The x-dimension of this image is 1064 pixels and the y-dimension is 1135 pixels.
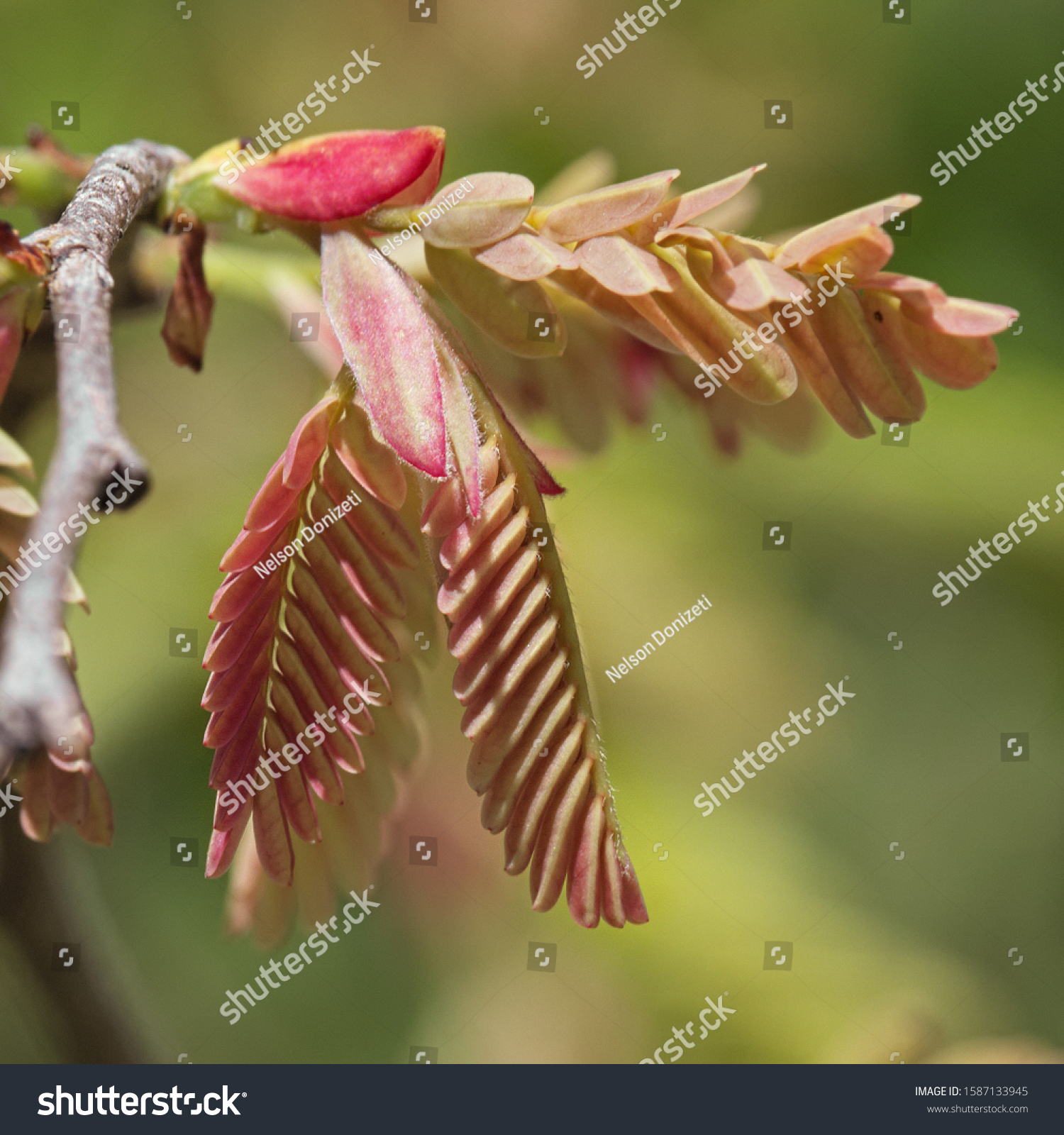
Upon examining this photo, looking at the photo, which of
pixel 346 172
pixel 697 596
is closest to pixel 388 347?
pixel 346 172

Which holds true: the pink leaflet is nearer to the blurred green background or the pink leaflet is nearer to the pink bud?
the pink bud

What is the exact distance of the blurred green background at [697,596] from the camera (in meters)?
1.83

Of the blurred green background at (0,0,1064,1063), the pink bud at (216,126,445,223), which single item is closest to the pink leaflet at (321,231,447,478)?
the pink bud at (216,126,445,223)

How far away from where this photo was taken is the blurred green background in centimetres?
183

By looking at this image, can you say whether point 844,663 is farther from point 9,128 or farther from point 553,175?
point 9,128

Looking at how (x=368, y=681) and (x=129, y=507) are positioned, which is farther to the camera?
(x=368, y=681)

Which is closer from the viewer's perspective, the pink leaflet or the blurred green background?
the pink leaflet

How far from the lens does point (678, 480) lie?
2.06 meters

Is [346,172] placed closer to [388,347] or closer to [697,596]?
[388,347]

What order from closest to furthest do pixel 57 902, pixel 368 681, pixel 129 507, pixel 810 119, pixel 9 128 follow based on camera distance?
1. pixel 129 507
2. pixel 368 681
3. pixel 57 902
4. pixel 9 128
5. pixel 810 119

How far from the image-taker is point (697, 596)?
2051 mm

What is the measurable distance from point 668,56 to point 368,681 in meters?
1.76

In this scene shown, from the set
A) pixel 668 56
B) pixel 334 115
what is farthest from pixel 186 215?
pixel 668 56

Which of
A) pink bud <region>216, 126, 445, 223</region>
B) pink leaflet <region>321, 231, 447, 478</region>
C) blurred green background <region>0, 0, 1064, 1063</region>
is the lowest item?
blurred green background <region>0, 0, 1064, 1063</region>
